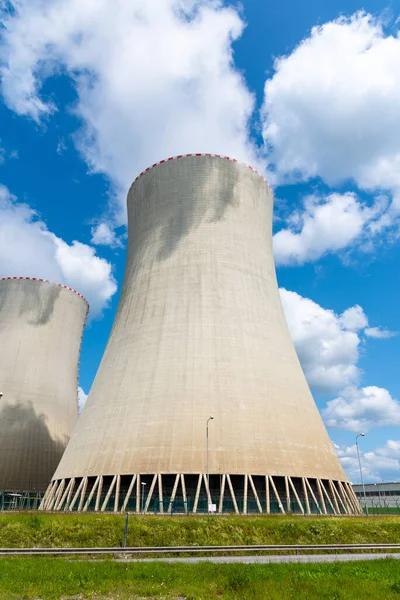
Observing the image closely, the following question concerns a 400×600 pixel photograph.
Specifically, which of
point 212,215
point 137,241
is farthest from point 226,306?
point 137,241

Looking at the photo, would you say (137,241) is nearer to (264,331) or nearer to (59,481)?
(264,331)

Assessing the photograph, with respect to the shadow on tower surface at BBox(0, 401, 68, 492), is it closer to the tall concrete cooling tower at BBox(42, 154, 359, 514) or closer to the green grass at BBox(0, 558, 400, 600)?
the tall concrete cooling tower at BBox(42, 154, 359, 514)

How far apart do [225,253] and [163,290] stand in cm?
398

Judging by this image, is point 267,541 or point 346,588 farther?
point 267,541


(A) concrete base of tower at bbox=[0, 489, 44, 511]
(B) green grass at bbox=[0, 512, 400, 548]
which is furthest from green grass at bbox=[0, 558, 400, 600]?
(A) concrete base of tower at bbox=[0, 489, 44, 511]

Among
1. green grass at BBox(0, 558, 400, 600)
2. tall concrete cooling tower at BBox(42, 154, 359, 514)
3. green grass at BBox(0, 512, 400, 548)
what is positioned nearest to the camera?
green grass at BBox(0, 558, 400, 600)

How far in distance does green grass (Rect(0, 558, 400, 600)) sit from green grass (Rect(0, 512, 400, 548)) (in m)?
4.05

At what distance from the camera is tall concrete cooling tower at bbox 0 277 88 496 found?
38.0 m

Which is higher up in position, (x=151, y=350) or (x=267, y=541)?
(x=151, y=350)

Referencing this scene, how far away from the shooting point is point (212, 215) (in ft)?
92.7

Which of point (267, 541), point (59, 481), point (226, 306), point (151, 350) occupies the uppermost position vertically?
point (226, 306)

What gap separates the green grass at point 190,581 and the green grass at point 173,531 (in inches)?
160

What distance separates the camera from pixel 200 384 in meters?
23.2

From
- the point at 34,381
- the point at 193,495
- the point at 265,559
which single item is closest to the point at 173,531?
the point at 265,559
